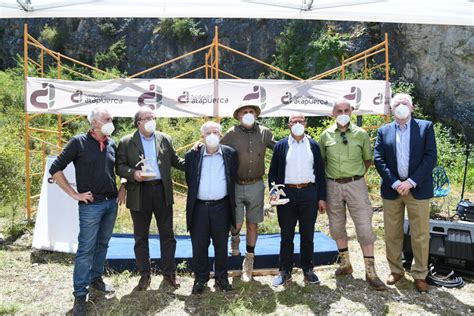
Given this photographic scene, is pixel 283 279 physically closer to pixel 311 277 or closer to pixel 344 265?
pixel 311 277

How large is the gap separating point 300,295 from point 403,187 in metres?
1.41

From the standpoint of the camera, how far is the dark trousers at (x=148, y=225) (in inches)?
146

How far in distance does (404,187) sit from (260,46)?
811 inches

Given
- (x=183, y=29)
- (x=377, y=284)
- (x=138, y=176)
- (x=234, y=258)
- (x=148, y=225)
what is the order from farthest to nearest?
(x=183, y=29)
(x=234, y=258)
(x=377, y=284)
(x=148, y=225)
(x=138, y=176)

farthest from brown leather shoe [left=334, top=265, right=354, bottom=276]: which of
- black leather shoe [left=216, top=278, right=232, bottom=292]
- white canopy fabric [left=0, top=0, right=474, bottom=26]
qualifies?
white canopy fabric [left=0, top=0, right=474, bottom=26]

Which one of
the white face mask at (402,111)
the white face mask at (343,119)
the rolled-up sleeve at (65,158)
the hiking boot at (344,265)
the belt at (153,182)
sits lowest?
the hiking boot at (344,265)

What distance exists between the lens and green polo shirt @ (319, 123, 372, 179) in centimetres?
388

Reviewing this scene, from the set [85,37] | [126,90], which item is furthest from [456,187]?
[85,37]

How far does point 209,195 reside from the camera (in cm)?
373

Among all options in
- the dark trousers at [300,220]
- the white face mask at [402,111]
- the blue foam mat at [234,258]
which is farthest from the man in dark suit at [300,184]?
the white face mask at [402,111]

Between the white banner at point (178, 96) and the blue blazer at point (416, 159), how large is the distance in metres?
2.46

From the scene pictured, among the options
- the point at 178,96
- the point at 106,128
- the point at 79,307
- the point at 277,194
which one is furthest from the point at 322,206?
the point at 178,96

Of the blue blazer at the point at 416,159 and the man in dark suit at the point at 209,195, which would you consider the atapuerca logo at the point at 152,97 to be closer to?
the man in dark suit at the point at 209,195

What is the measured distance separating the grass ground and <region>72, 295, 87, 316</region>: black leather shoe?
0.39ft
